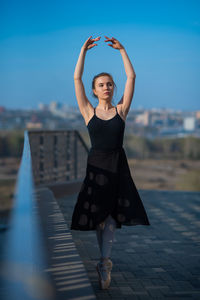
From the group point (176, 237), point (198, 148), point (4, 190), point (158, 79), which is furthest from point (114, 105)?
point (158, 79)

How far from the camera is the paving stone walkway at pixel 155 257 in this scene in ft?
8.98

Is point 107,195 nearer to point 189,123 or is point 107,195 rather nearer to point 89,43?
point 89,43

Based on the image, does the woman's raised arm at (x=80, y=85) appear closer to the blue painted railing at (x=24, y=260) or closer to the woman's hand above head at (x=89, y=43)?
the woman's hand above head at (x=89, y=43)

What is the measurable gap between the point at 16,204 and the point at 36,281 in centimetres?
26

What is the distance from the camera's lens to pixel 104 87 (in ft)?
8.62

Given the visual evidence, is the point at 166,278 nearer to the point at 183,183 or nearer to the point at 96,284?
the point at 96,284

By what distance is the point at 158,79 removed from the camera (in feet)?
247

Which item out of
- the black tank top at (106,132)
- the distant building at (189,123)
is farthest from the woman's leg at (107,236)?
the distant building at (189,123)

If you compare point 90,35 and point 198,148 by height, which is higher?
point 90,35

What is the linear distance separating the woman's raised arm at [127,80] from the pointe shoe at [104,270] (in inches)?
36.5

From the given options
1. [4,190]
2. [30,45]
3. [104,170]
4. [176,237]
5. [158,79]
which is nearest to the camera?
[104,170]

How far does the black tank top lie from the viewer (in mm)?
2539

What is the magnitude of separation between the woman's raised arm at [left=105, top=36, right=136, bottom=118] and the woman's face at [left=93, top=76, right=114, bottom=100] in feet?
0.31

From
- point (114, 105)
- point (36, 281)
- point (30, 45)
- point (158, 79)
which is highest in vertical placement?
point (30, 45)
